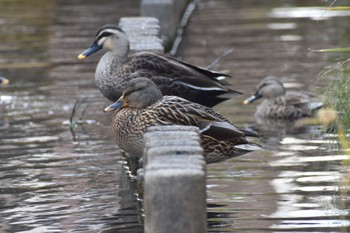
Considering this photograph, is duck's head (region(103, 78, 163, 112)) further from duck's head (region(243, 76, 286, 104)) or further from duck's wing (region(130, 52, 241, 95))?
duck's head (region(243, 76, 286, 104))

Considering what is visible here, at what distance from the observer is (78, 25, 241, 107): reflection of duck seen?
11227 mm

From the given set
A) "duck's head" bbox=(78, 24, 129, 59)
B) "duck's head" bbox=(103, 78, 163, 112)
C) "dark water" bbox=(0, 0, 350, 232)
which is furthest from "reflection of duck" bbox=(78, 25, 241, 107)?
"duck's head" bbox=(103, 78, 163, 112)

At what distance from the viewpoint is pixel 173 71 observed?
37.0ft

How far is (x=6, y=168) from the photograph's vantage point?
35.6ft

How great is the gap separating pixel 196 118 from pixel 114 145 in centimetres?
265

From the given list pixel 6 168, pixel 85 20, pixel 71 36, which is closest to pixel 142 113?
pixel 6 168

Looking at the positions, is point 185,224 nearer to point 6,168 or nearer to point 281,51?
point 6,168

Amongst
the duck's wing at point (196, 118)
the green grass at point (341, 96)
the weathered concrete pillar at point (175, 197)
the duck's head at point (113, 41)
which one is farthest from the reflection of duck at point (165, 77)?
the weathered concrete pillar at point (175, 197)

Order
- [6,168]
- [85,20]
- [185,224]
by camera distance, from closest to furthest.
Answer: [185,224], [6,168], [85,20]

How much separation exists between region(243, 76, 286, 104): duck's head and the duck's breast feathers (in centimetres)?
272

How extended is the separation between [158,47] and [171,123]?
4.08 meters

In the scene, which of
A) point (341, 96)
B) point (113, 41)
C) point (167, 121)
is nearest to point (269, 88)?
point (113, 41)

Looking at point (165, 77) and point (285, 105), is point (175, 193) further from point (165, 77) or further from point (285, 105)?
point (285, 105)

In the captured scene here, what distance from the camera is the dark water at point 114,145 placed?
8953 mm
